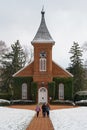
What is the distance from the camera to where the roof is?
5212 cm

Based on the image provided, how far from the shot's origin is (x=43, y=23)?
54031 millimetres

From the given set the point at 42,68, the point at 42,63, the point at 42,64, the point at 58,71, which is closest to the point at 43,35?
the point at 42,63

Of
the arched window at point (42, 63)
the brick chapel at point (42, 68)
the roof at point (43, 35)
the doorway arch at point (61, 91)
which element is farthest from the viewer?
the doorway arch at point (61, 91)

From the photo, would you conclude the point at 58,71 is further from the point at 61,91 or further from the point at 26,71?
the point at 26,71

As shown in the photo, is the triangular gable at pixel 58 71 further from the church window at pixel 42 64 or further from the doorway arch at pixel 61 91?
the church window at pixel 42 64

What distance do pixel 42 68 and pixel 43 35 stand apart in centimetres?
486

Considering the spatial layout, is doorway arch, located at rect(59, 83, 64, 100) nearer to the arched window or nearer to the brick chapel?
the brick chapel

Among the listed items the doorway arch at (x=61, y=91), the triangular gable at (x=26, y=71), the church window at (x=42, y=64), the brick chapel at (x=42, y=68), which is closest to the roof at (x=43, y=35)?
the brick chapel at (x=42, y=68)

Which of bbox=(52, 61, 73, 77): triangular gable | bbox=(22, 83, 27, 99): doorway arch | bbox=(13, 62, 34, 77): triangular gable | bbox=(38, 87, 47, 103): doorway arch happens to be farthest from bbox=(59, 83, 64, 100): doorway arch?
bbox=(22, 83, 27, 99): doorway arch

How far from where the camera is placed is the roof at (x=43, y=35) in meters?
52.1

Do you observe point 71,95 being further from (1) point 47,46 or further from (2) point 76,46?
(2) point 76,46

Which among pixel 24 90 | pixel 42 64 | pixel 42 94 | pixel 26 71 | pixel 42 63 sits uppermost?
pixel 42 63

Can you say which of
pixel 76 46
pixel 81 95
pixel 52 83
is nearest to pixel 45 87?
pixel 52 83

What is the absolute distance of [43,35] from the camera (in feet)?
174
